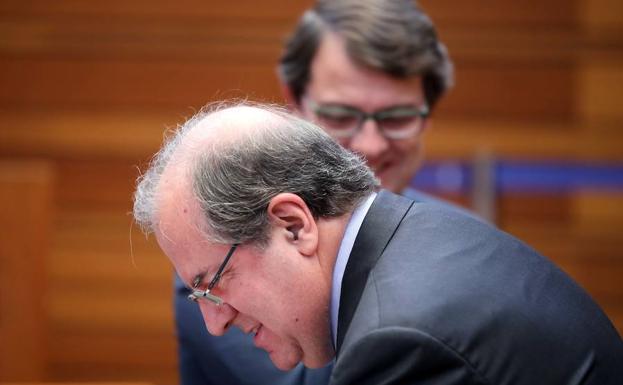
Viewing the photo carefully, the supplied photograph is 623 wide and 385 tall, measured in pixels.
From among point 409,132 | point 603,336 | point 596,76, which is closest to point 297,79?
point 409,132

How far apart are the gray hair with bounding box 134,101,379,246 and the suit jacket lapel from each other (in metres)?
0.06

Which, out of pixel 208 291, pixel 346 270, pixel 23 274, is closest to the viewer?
pixel 346 270

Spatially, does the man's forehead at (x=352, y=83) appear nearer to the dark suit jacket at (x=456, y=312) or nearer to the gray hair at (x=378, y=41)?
the gray hair at (x=378, y=41)

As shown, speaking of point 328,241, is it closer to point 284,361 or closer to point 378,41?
point 284,361

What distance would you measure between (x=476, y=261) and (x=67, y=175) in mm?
3723

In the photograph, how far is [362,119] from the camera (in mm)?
2607

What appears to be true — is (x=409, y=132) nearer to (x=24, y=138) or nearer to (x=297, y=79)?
(x=297, y=79)

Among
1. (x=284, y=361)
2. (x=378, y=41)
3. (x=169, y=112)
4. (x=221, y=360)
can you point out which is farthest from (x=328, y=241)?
(x=169, y=112)

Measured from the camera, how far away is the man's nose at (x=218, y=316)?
1.83 m

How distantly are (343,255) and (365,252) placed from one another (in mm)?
52

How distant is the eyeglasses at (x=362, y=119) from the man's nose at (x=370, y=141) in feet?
0.03

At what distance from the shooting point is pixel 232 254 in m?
1.72

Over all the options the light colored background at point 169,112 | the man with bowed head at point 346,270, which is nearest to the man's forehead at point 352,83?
the man with bowed head at point 346,270

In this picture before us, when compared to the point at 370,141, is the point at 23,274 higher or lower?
lower
